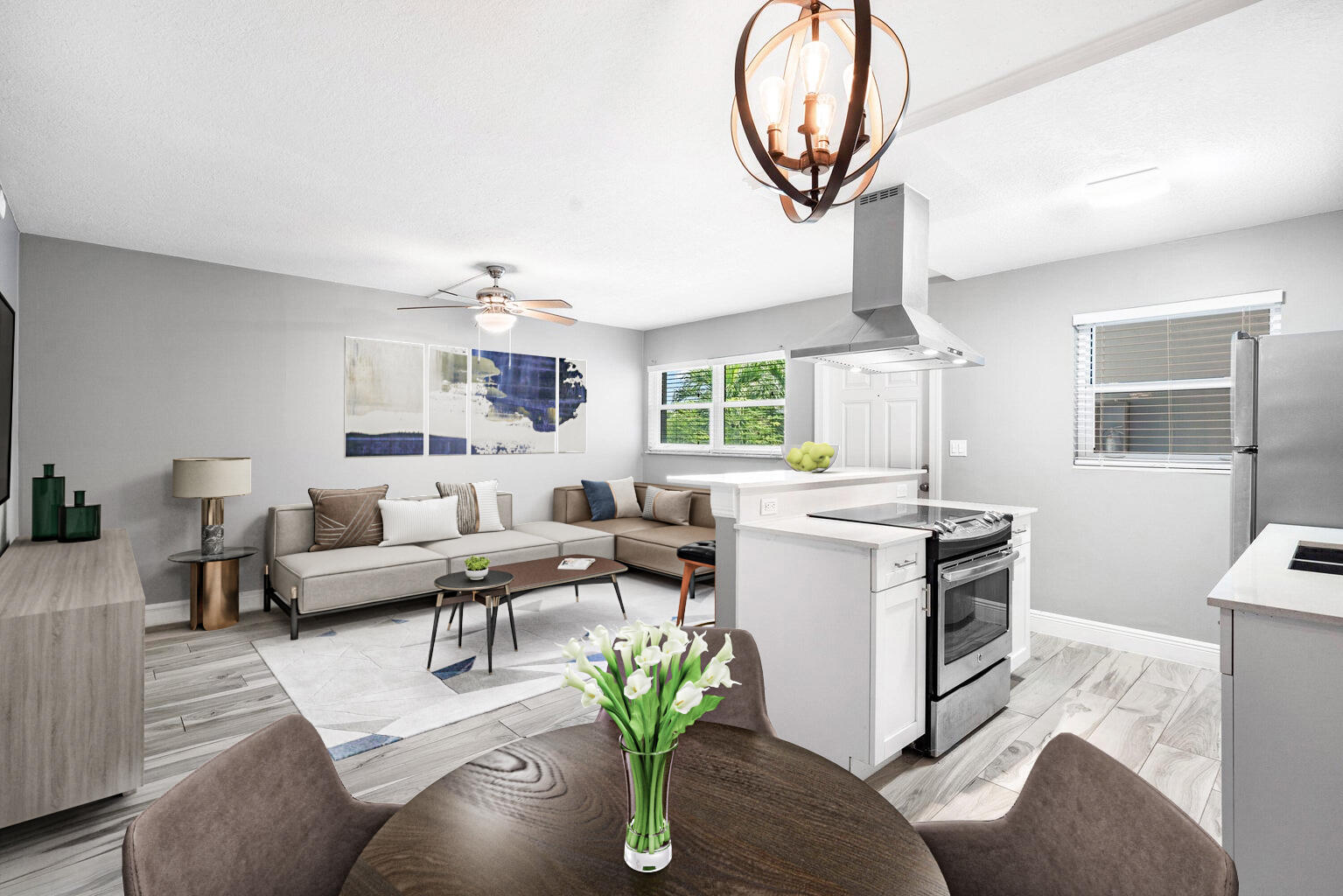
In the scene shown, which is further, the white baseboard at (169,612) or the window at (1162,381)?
the white baseboard at (169,612)

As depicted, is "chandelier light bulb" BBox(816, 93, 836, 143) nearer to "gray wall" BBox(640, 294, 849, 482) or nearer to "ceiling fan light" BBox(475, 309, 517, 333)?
"ceiling fan light" BBox(475, 309, 517, 333)

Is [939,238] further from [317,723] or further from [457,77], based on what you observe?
[317,723]

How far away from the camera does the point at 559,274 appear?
4.60 meters

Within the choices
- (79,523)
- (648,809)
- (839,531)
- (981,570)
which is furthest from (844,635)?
(79,523)

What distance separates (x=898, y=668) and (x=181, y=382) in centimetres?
481

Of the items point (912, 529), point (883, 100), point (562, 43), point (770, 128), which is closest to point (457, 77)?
point (562, 43)

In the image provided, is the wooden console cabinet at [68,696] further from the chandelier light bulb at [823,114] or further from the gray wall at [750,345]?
the gray wall at [750,345]

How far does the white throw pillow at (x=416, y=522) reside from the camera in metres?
4.68

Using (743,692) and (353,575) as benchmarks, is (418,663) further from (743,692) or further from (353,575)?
(743,692)

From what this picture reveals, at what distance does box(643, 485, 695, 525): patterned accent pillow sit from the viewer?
5.81m

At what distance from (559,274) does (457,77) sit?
2.50 metres

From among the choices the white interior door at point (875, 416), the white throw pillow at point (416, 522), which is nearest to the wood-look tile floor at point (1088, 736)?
the white interior door at point (875, 416)

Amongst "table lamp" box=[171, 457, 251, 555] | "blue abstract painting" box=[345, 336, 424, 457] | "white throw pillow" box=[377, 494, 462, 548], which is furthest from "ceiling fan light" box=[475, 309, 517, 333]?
"table lamp" box=[171, 457, 251, 555]

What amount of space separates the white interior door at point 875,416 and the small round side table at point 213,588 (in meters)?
4.44
